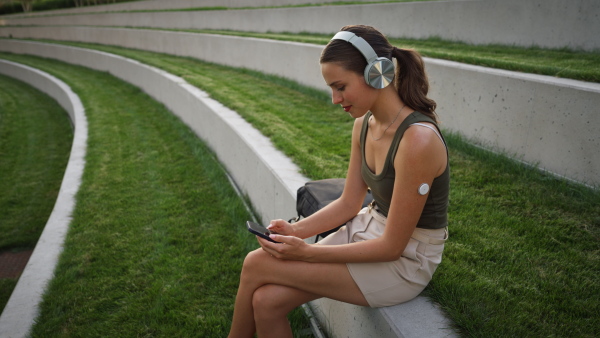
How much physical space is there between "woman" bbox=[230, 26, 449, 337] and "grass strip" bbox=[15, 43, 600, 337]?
292 millimetres

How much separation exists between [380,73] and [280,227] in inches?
35.4

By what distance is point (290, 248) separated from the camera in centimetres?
194

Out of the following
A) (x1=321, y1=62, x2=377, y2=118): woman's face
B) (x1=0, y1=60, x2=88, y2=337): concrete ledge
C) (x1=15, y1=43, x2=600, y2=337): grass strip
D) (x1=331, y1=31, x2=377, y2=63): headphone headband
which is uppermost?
(x1=331, y1=31, x2=377, y2=63): headphone headband

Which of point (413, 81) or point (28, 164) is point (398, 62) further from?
point (28, 164)

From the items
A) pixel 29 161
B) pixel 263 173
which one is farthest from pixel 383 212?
pixel 29 161

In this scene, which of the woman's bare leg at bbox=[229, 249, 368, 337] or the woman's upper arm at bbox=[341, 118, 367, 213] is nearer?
the woman's bare leg at bbox=[229, 249, 368, 337]

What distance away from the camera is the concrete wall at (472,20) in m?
4.50

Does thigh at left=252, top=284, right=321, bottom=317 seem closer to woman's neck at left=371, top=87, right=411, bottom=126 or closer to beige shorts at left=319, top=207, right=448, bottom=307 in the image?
beige shorts at left=319, top=207, right=448, bottom=307

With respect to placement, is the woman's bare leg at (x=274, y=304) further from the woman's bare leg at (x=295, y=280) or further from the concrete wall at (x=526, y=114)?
the concrete wall at (x=526, y=114)

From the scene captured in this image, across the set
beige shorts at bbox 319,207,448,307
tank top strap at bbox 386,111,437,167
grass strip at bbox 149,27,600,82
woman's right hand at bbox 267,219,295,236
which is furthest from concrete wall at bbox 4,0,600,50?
woman's right hand at bbox 267,219,295,236

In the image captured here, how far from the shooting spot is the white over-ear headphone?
6.16 feet

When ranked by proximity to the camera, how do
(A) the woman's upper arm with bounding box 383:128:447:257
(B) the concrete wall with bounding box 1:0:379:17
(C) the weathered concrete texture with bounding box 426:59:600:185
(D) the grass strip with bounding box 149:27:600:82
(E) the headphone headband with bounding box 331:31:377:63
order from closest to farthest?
(A) the woman's upper arm with bounding box 383:128:447:257 → (E) the headphone headband with bounding box 331:31:377:63 → (C) the weathered concrete texture with bounding box 426:59:600:185 → (D) the grass strip with bounding box 149:27:600:82 → (B) the concrete wall with bounding box 1:0:379:17

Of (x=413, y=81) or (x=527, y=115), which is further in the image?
(x=527, y=115)

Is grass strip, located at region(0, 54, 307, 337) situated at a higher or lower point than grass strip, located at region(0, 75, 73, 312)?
higher
